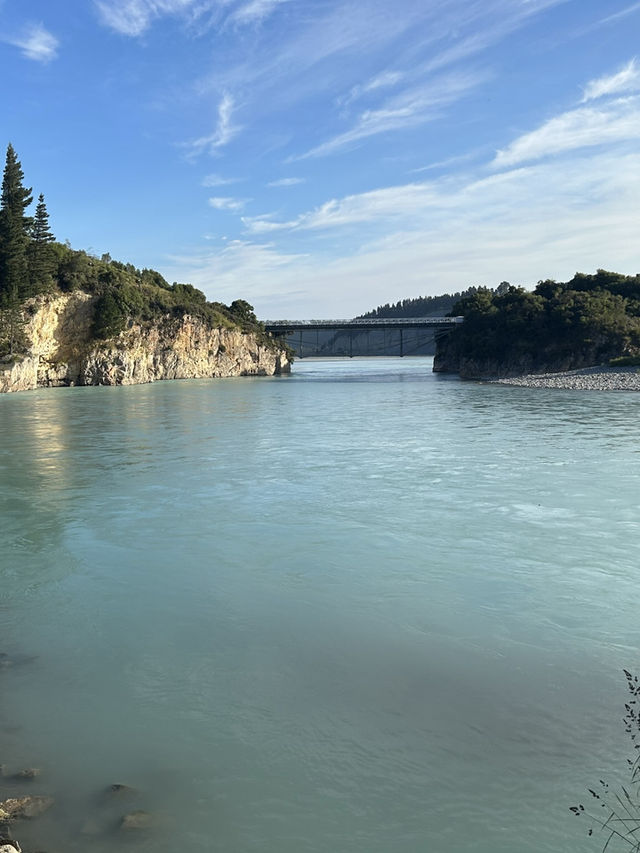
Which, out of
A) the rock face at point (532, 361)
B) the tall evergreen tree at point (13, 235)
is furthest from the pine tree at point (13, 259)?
the rock face at point (532, 361)

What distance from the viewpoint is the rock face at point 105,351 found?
70.4 meters

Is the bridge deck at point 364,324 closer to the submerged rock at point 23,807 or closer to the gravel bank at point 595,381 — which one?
the gravel bank at point 595,381

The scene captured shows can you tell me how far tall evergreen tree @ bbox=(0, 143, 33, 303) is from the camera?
2452 inches

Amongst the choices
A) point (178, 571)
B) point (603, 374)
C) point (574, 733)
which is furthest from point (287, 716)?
point (603, 374)

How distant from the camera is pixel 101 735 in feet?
18.7

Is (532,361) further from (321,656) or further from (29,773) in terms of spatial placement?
(29,773)

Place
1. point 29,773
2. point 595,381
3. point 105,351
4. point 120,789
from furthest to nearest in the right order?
point 105,351 < point 595,381 < point 29,773 < point 120,789

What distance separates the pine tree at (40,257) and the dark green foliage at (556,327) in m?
59.0

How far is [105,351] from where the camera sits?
263ft

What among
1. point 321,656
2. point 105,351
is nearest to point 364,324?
point 105,351

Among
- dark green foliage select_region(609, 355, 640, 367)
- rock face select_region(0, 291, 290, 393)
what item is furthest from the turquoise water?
dark green foliage select_region(609, 355, 640, 367)

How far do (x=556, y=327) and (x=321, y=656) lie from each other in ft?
277

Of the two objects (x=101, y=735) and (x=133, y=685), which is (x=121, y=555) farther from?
(x=101, y=735)

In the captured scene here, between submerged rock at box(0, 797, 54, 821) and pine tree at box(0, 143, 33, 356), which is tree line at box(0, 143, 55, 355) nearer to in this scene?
pine tree at box(0, 143, 33, 356)
